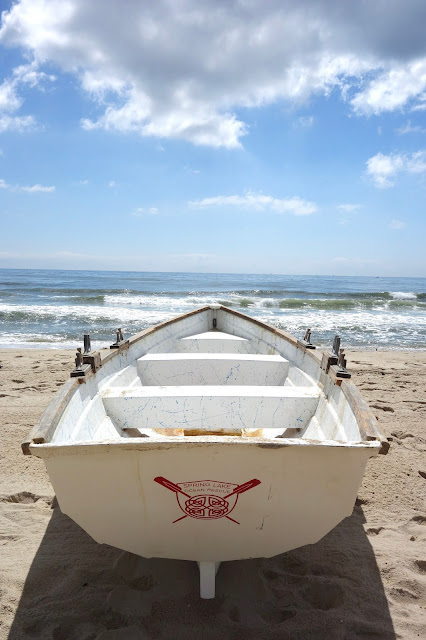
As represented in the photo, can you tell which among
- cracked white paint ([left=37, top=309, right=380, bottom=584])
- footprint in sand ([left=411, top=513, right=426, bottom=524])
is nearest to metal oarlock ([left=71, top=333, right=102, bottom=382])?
cracked white paint ([left=37, top=309, right=380, bottom=584])

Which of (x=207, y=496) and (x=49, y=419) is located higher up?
(x=49, y=419)

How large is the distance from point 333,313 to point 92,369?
16.5 meters

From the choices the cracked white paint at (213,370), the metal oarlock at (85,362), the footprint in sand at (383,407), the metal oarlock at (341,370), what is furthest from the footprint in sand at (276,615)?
the footprint in sand at (383,407)

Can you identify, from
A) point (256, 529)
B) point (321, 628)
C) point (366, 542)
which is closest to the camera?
point (256, 529)

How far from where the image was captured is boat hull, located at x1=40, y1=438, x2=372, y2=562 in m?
1.65

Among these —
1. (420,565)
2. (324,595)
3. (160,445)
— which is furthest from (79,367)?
(420,565)

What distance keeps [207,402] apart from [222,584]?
4.16ft

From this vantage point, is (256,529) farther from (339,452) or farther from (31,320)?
(31,320)

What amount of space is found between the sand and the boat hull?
0.41m

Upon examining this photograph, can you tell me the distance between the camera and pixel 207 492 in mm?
1730

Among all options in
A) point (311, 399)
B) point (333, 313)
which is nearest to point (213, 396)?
point (311, 399)

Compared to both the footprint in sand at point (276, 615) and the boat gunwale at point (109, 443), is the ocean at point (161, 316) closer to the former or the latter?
the boat gunwale at point (109, 443)

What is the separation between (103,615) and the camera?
2.05 meters

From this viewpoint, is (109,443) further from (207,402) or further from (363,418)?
(207,402)
